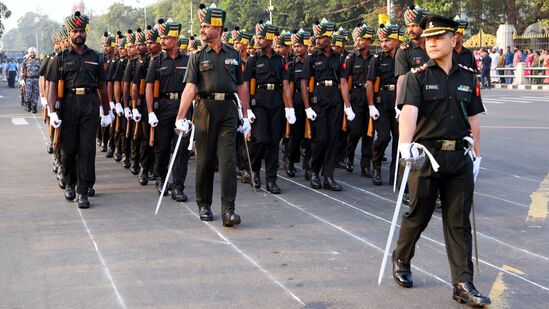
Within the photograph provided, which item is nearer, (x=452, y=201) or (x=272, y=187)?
(x=452, y=201)

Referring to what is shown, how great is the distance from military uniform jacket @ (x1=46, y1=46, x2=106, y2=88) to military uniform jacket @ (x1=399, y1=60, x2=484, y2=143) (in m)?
5.08

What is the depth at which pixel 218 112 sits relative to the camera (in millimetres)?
8695

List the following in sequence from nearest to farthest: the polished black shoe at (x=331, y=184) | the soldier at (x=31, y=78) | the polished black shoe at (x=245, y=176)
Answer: the polished black shoe at (x=331, y=184)
the polished black shoe at (x=245, y=176)
the soldier at (x=31, y=78)

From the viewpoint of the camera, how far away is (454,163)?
6.02m

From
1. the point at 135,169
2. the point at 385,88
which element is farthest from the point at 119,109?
the point at 385,88

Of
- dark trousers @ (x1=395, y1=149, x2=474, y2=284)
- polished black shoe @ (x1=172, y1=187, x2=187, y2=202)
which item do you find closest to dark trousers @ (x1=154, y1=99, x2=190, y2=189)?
polished black shoe @ (x1=172, y1=187, x2=187, y2=202)

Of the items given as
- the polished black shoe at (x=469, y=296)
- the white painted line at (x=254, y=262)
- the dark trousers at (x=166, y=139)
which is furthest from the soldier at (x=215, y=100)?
the polished black shoe at (x=469, y=296)

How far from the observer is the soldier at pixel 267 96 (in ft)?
36.4

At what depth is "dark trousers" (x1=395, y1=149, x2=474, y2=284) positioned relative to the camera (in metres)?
5.93

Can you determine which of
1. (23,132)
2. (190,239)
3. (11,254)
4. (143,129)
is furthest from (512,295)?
(23,132)

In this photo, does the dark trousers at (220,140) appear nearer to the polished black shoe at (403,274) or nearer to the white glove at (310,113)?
the white glove at (310,113)

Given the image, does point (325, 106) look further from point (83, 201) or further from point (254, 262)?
point (254, 262)

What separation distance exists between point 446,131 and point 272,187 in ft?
16.4

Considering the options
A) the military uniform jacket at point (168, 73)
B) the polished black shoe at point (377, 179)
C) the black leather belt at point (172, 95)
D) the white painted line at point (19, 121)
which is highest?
the military uniform jacket at point (168, 73)
